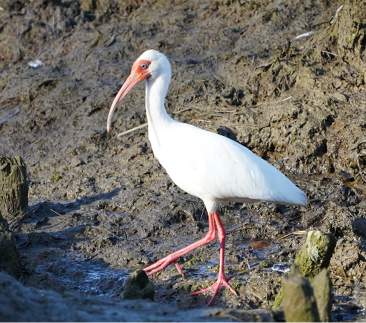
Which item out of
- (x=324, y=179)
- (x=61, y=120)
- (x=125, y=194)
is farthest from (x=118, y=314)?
(x=61, y=120)

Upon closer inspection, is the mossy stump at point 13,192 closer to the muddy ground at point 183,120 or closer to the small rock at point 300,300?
the muddy ground at point 183,120

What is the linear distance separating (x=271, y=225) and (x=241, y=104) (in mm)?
2471

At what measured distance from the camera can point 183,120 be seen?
849 centimetres

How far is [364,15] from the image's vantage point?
8516 mm

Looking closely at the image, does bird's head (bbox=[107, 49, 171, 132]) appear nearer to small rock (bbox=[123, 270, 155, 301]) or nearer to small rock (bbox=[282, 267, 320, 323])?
small rock (bbox=[123, 270, 155, 301])

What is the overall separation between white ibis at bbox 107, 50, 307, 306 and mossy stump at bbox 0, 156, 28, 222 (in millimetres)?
1790

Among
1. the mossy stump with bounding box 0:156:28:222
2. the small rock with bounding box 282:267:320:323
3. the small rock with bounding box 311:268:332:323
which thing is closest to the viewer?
the small rock with bounding box 282:267:320:323

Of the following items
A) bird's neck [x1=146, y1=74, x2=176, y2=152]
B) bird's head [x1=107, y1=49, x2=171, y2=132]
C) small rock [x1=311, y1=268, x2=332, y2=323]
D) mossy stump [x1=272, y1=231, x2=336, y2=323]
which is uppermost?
bird's head [x1=107, y1=49, x2=171, y2=132]

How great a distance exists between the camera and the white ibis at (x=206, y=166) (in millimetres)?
5715

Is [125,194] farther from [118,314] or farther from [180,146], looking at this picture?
[118,314]

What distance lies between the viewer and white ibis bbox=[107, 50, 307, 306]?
18.7 ft

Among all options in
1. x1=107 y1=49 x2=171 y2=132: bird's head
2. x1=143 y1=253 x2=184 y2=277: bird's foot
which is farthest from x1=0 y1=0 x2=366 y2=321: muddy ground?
x1=107 y1=49 x2=171 y2=132: bird's head

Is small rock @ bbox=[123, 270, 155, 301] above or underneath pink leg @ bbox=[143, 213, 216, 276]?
above

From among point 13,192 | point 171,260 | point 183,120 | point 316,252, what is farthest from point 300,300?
point 183,120
